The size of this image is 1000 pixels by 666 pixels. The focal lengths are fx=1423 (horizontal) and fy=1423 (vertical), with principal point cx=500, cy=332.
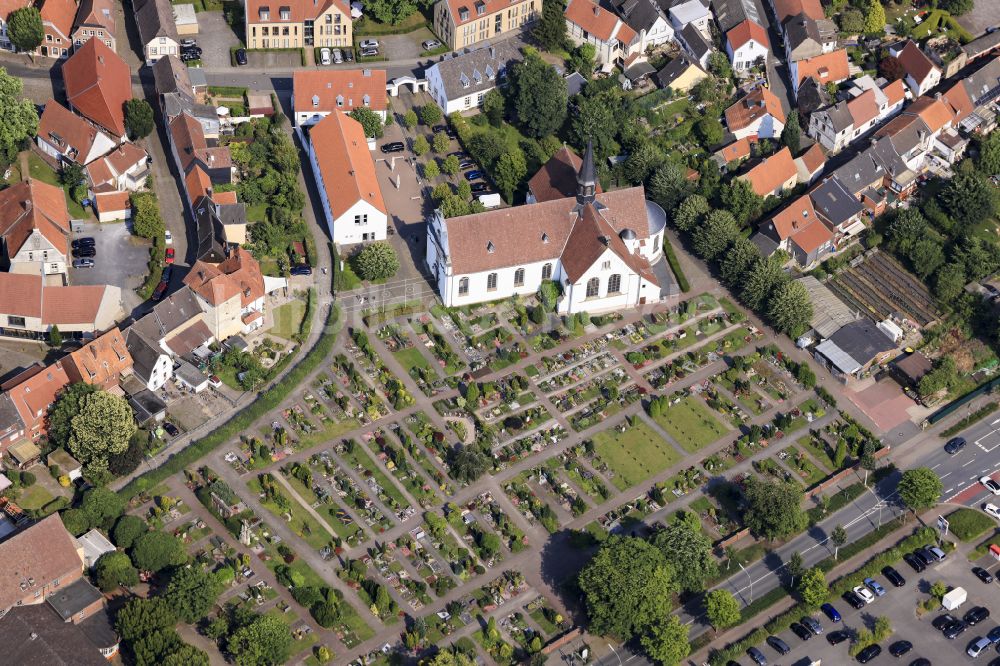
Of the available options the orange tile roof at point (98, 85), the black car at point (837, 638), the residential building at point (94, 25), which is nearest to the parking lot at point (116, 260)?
the orange tile roof at point (98, 85)

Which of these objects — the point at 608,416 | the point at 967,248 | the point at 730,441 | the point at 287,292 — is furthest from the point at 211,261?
the point at 967,248

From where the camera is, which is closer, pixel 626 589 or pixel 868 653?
pixel 626 589

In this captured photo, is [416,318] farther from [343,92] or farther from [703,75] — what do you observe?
[703,75]

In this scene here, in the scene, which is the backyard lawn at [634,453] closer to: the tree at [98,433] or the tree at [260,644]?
the tree at [260,644]

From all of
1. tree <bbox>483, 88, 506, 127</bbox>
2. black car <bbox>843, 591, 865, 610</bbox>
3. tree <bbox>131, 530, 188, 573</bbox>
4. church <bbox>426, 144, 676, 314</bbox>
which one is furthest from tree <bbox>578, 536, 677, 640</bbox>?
tree <bbox>483, 88, 506, 127</bbox>

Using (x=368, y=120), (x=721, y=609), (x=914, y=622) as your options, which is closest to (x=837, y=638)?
(x=914, y=622)

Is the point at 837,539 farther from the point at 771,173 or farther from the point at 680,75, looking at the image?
the point at 680,75
